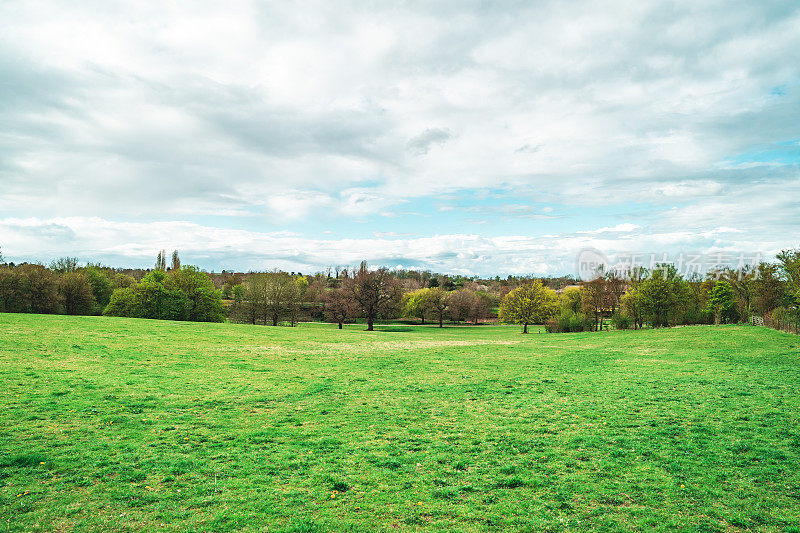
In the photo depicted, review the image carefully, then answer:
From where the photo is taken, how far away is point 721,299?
62.6 m

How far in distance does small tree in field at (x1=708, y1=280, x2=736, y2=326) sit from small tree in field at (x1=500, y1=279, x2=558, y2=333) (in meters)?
23.3

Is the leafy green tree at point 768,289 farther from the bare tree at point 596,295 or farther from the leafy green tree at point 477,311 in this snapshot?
the leafy green tree at point 477,311

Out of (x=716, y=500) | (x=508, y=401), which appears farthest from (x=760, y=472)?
(x=508, y=401)

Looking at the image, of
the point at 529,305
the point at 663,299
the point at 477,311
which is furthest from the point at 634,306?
the point at 477,311

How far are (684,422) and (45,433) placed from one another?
1754cm

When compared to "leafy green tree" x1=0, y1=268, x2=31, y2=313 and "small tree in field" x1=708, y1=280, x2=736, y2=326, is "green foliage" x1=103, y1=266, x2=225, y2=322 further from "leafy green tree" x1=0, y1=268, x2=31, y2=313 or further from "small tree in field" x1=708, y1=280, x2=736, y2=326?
"small tree in field" x1=708, y1=280, x2=736, y2=326

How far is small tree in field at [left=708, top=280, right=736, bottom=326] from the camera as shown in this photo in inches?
2421

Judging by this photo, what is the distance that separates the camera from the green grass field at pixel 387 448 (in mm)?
6910

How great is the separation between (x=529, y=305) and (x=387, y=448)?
→ 2400 inches

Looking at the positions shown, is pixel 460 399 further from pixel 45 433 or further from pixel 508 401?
pixel 45 433

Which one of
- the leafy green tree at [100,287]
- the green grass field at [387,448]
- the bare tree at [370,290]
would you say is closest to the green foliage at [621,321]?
the bare tree at [370,290]

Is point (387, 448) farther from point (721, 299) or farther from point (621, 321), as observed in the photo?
point (721, 299)

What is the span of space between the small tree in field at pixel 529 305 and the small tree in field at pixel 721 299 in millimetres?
23285

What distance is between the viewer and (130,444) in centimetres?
973
